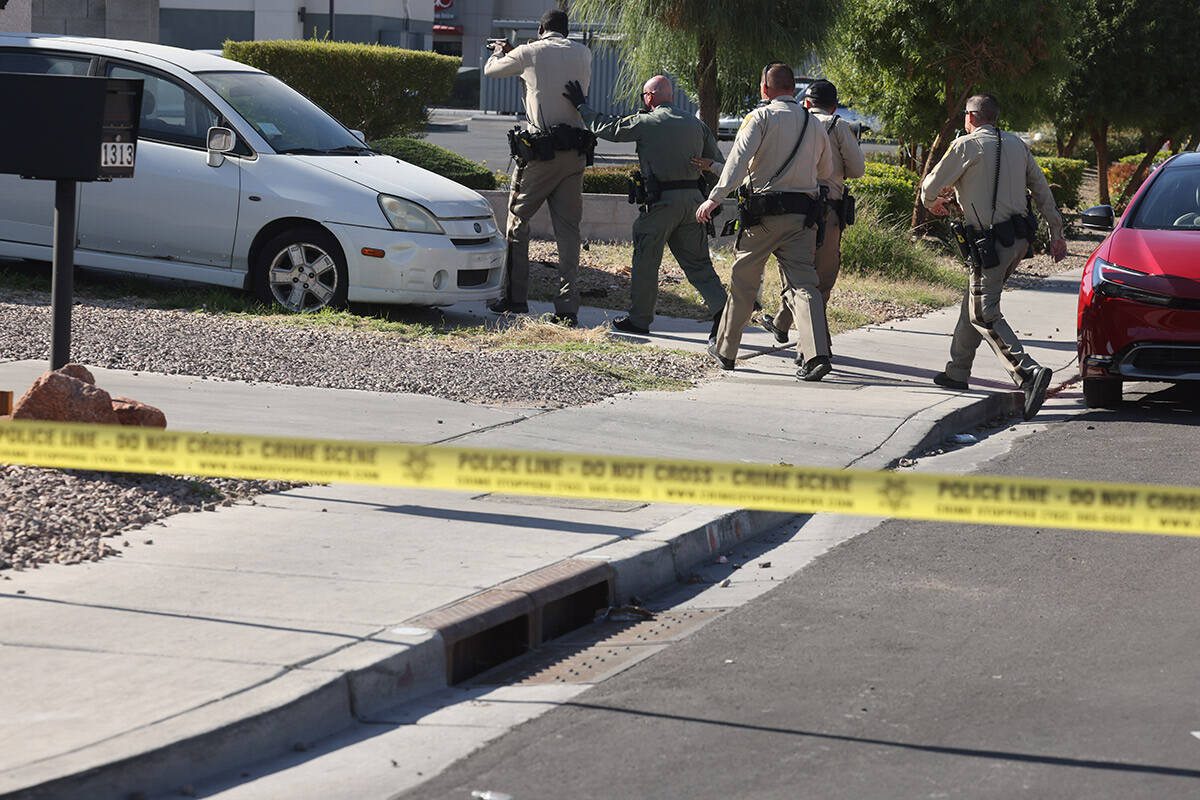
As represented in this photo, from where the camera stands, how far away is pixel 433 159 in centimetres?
1736

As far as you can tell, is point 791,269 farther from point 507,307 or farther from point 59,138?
point 59,138

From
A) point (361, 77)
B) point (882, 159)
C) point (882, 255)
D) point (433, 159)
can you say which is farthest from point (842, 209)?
point (882, 159)

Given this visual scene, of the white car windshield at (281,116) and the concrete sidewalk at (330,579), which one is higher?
the white car windshield at (281,116)

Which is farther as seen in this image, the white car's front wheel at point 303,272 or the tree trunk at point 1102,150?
the tree trunk at point 1102,150

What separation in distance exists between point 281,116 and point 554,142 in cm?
211

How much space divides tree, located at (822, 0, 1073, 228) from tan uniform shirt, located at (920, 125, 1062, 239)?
8247 mm

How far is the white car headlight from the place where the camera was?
11.1 metres

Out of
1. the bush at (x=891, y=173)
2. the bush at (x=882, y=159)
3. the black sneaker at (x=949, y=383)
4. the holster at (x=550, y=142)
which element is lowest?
the black sneaker at (x=949, y=383)

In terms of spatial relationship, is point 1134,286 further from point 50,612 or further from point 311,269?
point 50,612

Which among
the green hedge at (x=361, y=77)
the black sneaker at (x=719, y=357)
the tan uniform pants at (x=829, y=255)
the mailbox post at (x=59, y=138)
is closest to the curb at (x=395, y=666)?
the mailbox post at (x=59, y=138)

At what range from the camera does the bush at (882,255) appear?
1669 centimetres

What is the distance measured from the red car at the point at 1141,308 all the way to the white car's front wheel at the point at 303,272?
17.1 feet

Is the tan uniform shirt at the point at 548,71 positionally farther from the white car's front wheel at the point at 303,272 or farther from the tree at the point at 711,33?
the tree at the point at 711,33

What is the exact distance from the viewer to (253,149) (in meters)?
11.3
